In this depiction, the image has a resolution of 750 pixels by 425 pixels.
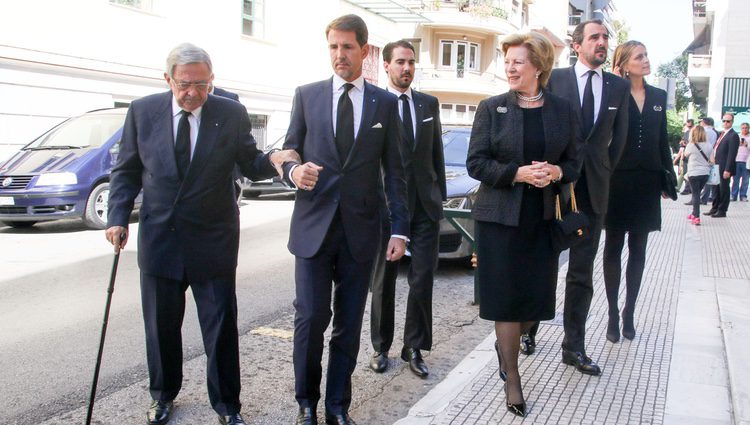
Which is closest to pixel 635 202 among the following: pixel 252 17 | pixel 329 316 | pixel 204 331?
pixel 329 316

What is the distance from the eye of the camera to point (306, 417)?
12.5 ft

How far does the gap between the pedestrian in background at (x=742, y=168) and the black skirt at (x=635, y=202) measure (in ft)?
46.0

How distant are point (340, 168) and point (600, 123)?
2.10 meters

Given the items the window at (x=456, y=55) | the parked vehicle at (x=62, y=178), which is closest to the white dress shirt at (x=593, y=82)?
the parked vehicle at (x=62, y=178)

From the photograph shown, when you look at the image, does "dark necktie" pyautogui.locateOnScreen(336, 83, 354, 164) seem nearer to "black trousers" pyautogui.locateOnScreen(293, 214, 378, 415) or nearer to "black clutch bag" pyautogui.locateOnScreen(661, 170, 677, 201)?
"black trousers" pyautogui.locateOnScreen(293, 214, 378, 415)

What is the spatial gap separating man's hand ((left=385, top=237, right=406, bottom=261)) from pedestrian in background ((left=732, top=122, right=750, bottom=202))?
16.2m

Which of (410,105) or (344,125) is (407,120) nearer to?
(410,105)

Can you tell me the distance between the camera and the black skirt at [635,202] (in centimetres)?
548

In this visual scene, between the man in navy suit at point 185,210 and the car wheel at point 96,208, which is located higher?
the man in navy suit at point 185,210

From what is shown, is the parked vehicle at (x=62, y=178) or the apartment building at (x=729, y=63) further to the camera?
the apartment building at (x=729, y=63)

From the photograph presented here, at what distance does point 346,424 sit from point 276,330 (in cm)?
219

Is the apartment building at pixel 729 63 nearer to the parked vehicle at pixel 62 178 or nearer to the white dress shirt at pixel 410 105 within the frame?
the parked vehicle at pixel 62 178

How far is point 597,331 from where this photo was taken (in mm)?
5781

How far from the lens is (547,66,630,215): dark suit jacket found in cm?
498
